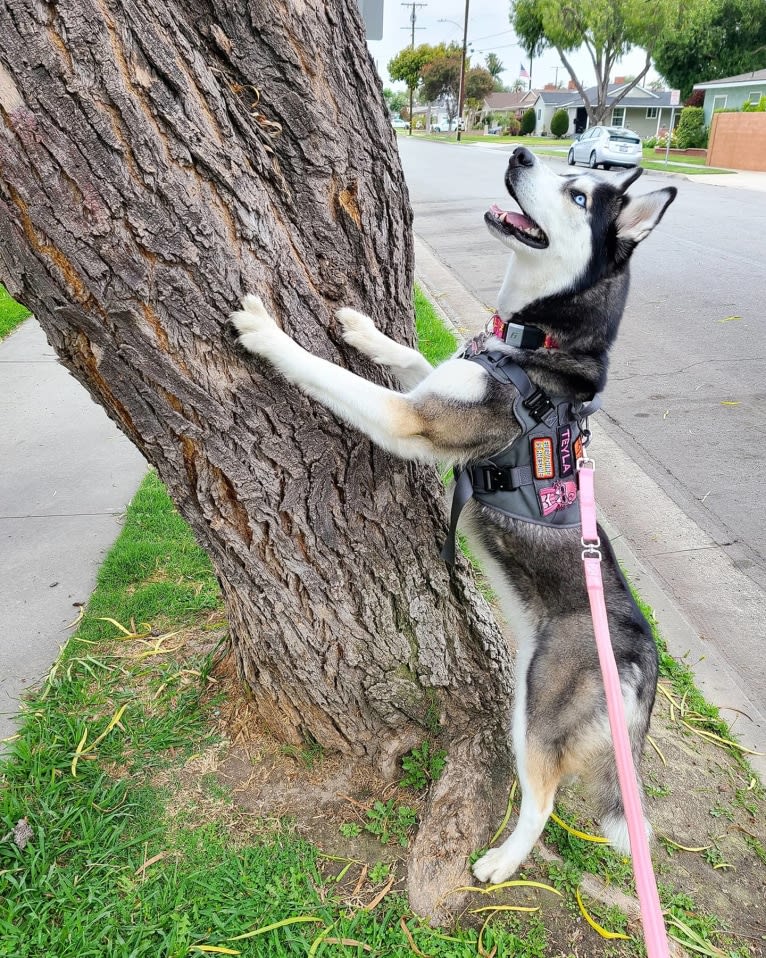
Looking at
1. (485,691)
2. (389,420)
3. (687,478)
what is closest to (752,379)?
(687,478)

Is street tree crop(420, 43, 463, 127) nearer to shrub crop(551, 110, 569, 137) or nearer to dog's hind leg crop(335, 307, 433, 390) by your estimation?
shrub crop(551, 110, 569, 137)

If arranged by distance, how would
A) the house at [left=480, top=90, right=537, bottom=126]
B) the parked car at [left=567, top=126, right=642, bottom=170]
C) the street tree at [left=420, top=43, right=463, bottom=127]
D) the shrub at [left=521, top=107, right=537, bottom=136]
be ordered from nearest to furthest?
the parked car at [left=567, top=126, right=642, bottom=170]
the shrub at [left=521, top=107, right=537, bottom=136]
the house at [left=480, top=90, right=537, bottom=126]
the street tree at [left=420, top=43, right=463, bottom=127]

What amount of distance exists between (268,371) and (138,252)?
0.48 meters

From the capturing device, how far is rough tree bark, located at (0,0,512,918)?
1.57 meters

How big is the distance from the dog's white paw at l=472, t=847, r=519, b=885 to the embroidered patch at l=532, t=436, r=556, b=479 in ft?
4.22

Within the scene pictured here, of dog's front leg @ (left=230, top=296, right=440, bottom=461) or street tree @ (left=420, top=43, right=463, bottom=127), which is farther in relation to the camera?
street tree @ (left=420, top=43, right=463, bottom=127)

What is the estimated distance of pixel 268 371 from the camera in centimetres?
203

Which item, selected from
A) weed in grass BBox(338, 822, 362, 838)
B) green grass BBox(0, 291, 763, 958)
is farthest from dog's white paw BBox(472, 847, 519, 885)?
weed in grass BBox(338, 822, 362, 838)

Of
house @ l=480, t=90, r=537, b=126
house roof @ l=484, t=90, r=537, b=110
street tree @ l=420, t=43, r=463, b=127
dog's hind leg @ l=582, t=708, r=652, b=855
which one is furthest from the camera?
house roof @ l=484, t=90, r=537, b=110

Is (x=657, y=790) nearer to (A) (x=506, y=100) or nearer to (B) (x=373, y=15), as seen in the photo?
(B) (x=373, y=15)

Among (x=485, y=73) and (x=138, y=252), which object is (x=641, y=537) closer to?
(x=138, y=252)

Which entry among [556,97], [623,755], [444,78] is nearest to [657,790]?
[623,755]

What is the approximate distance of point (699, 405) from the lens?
6.41m

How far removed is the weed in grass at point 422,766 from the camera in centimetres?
261
